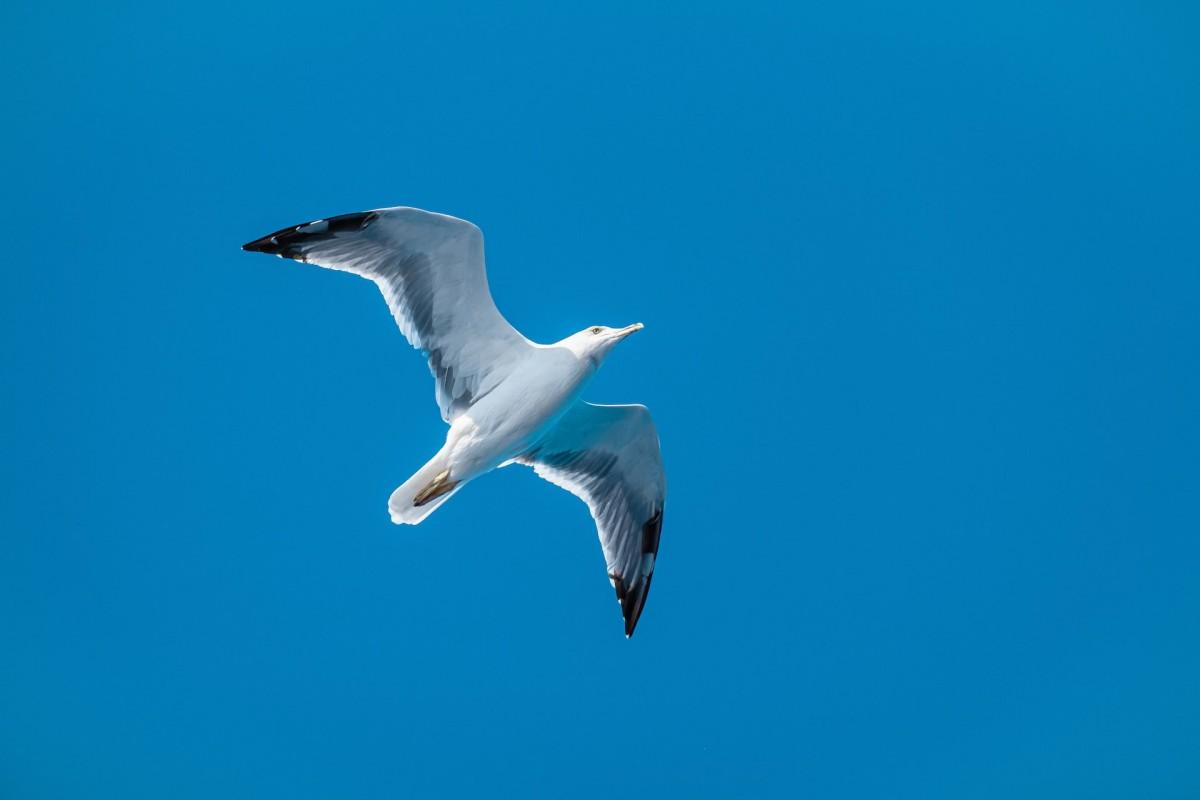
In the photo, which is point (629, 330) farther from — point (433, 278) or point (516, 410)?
point (433, 278)

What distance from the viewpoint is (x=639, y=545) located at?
28.0ft

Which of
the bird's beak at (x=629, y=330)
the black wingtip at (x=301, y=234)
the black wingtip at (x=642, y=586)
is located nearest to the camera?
the black wingtip at (x=301, y=234)

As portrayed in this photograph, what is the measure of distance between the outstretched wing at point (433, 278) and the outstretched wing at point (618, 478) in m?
0.74

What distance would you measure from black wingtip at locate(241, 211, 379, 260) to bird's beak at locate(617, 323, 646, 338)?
1762mm

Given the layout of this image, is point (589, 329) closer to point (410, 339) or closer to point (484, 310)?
point (484, 310)

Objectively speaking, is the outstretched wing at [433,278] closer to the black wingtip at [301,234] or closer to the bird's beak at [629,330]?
the black wingtip at [301,234]

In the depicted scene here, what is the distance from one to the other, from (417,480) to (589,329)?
1.51 metres

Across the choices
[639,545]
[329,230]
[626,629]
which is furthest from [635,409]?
[329,230]

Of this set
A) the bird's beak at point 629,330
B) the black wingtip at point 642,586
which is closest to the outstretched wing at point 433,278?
the bird's beak at point 629,330

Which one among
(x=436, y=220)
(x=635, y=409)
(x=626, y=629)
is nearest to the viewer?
(x=436, y=220)

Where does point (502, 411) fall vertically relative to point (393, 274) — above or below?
below

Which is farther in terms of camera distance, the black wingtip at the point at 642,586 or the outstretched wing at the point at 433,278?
the black wingtip at the point at 642,586

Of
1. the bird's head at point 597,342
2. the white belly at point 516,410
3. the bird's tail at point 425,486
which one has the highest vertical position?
the bird's head at point 597,342

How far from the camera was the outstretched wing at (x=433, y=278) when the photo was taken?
733cm
